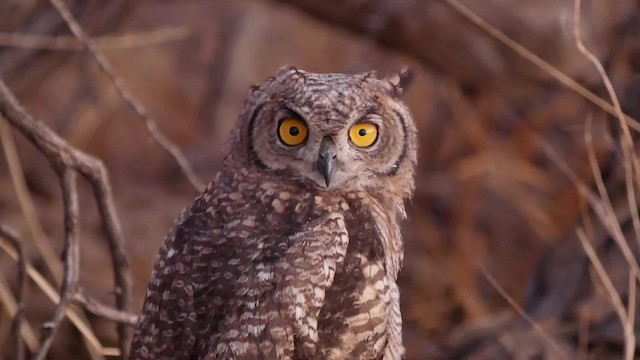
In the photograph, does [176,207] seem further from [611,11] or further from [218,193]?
[218,193]

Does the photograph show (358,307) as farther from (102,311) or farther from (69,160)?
(69,160)

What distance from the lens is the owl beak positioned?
2746 millimetres

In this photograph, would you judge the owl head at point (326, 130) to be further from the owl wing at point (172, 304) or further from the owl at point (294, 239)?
the owl wing at point (172, 304)

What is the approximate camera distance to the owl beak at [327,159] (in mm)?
2746

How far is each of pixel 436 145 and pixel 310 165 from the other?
16.3ft

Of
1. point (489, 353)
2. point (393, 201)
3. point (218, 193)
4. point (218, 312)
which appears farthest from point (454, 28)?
point (218, 312)

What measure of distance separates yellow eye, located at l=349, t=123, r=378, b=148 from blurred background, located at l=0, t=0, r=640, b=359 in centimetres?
48

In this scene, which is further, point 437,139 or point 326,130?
point 437,139

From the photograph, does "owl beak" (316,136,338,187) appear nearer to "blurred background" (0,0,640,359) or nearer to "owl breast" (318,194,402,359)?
"owl breast" (318,194,402,359)

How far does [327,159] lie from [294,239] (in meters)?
0.23

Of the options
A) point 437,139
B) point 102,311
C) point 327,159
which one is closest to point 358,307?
point 327,159

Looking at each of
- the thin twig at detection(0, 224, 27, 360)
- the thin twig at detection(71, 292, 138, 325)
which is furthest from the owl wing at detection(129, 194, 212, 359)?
the thin twig at detection(0, 224, 27, 360)

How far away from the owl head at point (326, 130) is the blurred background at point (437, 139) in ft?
1.36

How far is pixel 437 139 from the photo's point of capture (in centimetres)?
775
